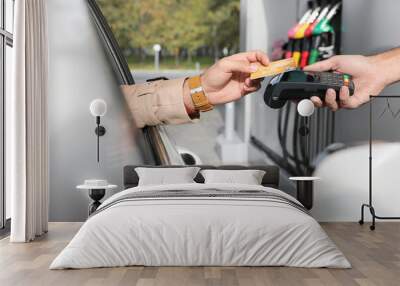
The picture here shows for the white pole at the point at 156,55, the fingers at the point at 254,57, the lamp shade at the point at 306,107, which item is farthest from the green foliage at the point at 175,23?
the lamp shade at the point at 306,107

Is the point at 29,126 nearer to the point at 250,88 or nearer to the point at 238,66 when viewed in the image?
the point at 238,66

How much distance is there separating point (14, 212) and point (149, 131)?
1.92 m

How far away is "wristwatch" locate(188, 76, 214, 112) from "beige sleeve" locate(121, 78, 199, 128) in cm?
12

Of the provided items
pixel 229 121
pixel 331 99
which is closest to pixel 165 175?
pixel 229 121

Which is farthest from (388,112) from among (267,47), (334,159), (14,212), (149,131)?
(14,212)

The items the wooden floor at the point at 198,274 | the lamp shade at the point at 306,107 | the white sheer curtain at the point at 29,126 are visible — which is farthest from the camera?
the lamp shade at the point at 306,107

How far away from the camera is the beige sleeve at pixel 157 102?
6.84 metres

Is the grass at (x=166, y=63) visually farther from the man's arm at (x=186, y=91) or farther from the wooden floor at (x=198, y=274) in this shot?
the wooden floor at (x=198, y=274)

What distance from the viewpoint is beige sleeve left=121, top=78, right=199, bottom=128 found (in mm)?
6836

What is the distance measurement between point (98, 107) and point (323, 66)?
102 inches

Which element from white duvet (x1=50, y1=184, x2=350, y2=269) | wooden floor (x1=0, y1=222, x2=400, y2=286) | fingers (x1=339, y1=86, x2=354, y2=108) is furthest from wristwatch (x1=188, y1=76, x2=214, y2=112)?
white duvet (x1=50, y1=184, x2=350, y2=269)

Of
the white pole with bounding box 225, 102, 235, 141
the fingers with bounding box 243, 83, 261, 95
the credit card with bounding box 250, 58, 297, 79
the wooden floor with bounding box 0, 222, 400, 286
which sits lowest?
the wooden floor with bounding box 0, 222, 400, 286

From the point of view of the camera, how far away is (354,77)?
6.87 metres

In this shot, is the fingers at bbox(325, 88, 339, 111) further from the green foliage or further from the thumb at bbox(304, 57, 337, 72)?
the green foliage
